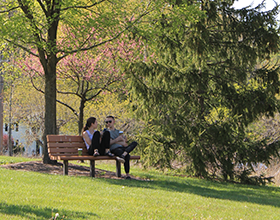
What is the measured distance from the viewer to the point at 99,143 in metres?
9.66

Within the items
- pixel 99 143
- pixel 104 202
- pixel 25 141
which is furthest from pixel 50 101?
pixel 25 141

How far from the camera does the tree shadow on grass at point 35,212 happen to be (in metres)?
4.80

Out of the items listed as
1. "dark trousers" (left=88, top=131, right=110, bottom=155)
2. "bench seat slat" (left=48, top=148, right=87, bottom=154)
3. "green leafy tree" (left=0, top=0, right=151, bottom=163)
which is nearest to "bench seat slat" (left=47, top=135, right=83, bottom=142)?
"bench seat slat" (left=48, top=148, right=87, bottom=154)

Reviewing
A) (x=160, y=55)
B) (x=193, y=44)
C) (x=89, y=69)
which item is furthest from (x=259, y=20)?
(x=89, y=69)

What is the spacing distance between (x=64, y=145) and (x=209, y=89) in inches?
237

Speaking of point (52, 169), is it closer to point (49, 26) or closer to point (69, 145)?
point (69, 145)

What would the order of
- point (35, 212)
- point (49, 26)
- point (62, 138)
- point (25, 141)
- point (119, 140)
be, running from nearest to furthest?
point (35, 212) < point (119, 140) < point (62, 138) < point (49, 26) < point (25, 141)

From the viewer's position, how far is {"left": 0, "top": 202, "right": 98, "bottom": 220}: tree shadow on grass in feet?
15.7

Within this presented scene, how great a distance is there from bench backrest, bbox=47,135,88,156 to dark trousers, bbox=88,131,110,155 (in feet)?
1.90

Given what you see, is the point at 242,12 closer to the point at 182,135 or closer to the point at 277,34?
the point at 277,34

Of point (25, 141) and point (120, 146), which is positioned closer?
point (120, 146)

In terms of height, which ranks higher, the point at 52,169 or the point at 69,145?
the point at 69,145

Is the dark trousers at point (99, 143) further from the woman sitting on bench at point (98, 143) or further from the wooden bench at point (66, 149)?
the wooden bench at point (66, 149)

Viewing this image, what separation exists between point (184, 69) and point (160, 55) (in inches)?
42.0
